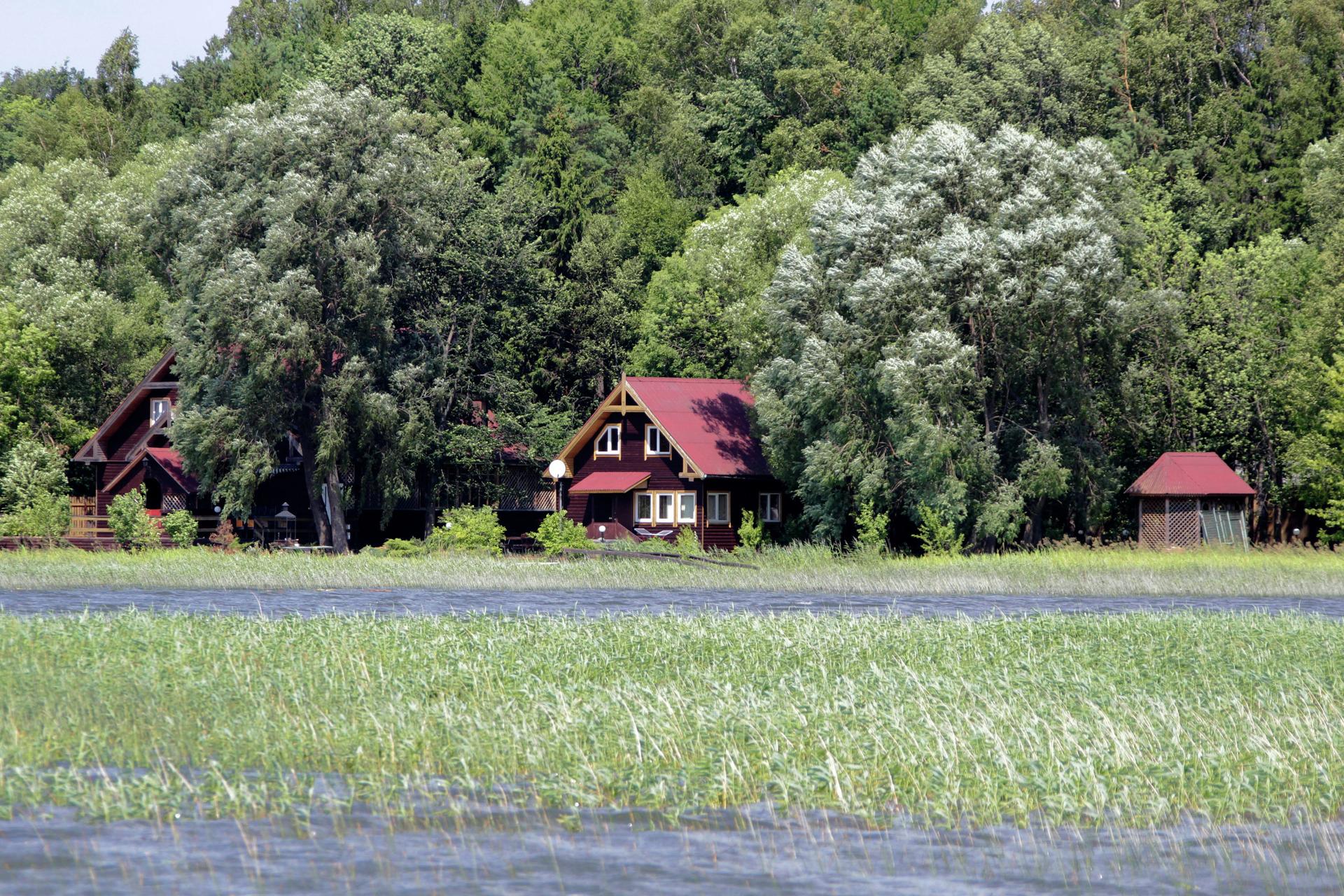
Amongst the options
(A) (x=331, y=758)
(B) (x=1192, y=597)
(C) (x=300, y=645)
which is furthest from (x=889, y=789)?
(B) (x=1192, y=597)

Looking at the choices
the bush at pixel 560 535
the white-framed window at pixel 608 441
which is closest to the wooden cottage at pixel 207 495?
the white-framed window at pixel 608 441

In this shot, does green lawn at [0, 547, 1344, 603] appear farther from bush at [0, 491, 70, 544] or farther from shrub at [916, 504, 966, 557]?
bush at [0, 491, 70, 544]

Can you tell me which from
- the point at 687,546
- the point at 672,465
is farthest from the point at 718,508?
the point at 687,546

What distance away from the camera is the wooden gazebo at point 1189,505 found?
54.2 metres

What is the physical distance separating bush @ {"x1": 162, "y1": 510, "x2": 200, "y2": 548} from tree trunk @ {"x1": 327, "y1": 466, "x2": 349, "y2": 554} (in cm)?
523

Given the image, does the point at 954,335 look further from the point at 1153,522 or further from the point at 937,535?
the point at 1153,522

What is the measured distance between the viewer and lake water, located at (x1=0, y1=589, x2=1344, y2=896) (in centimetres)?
1294

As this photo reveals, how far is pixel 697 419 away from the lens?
2584 inches

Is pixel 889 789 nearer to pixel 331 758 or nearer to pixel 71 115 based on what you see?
pixel 331 758

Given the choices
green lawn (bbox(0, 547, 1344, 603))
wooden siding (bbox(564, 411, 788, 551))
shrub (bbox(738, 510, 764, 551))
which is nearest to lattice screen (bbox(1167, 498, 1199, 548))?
green lawn (bbox(0, 547, 1344, 603))

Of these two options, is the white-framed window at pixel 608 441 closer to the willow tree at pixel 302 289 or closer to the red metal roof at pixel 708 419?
the red metal roof at pixel 708 419

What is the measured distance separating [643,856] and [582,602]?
2529 cm

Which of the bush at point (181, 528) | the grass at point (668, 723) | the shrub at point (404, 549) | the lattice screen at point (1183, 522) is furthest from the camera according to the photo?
the bush at point (181, 528)

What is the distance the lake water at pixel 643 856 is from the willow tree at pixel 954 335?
36.0 meters
